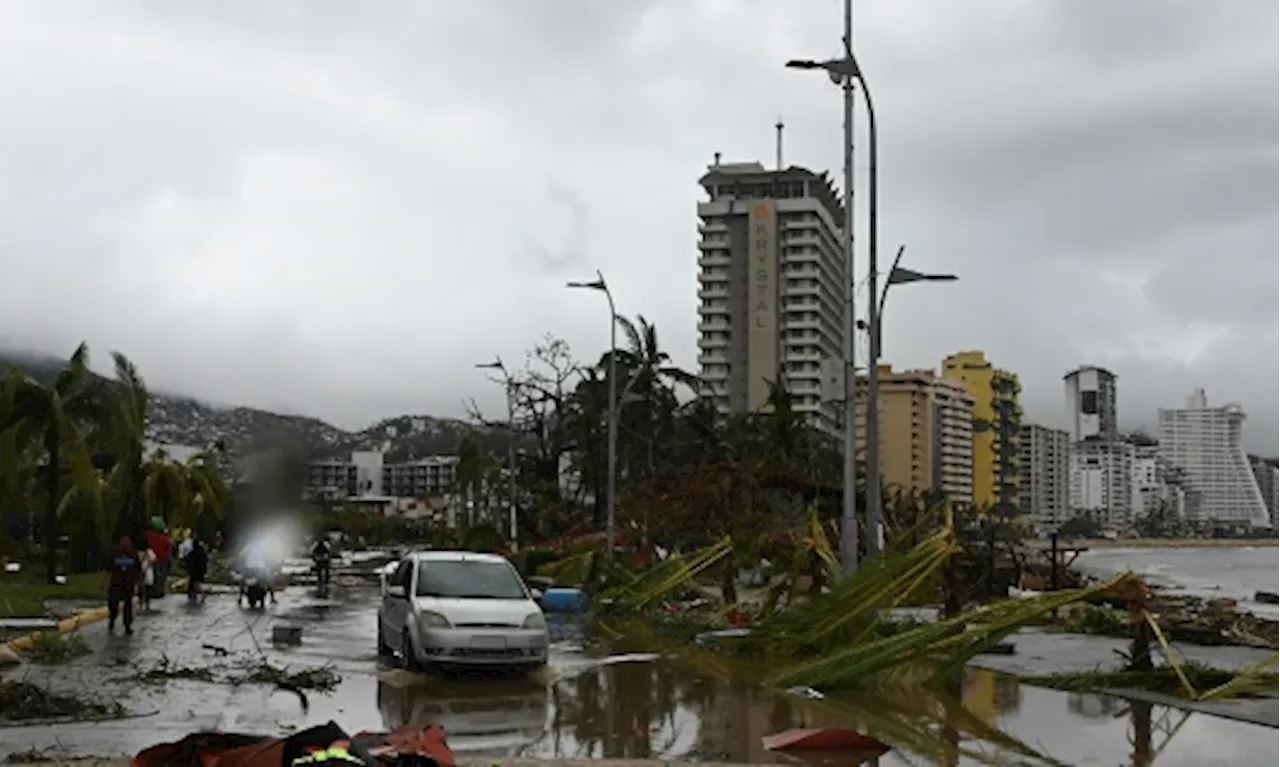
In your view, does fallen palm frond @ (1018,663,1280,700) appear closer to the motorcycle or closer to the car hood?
the car hood

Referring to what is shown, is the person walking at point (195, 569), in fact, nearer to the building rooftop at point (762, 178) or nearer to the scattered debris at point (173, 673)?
the scattered debris at point (173, 673)

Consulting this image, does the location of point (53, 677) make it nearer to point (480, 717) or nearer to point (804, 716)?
point (480, 717)

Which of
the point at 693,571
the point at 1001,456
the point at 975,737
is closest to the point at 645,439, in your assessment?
the point at 693,571

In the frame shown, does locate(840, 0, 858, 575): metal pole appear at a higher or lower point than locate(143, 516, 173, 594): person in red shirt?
higher

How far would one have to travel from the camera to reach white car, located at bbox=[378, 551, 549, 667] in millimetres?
16359

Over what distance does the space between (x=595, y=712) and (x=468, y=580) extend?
4.71m

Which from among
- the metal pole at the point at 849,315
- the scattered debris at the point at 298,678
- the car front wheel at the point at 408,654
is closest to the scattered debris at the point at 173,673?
the scattered debris at the point at 298,678

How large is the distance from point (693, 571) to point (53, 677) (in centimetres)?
1329

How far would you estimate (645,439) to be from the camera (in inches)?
2291

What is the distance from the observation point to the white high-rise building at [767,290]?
126500mm

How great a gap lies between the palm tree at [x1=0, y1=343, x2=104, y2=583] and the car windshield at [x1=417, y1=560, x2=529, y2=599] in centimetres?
1781

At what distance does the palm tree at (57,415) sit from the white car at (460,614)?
17.1 metres

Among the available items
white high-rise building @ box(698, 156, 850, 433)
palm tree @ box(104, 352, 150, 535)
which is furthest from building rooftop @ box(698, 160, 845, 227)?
palm tree @ box(104, 352, 150, 535)

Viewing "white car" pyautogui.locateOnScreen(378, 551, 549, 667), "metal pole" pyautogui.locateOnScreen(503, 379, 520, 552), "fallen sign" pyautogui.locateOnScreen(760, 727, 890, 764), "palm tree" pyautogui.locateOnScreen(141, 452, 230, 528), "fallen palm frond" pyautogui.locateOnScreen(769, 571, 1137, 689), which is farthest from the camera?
"metal pole" pyautogui.locateOnScreen(503, 379, 520, 552)
